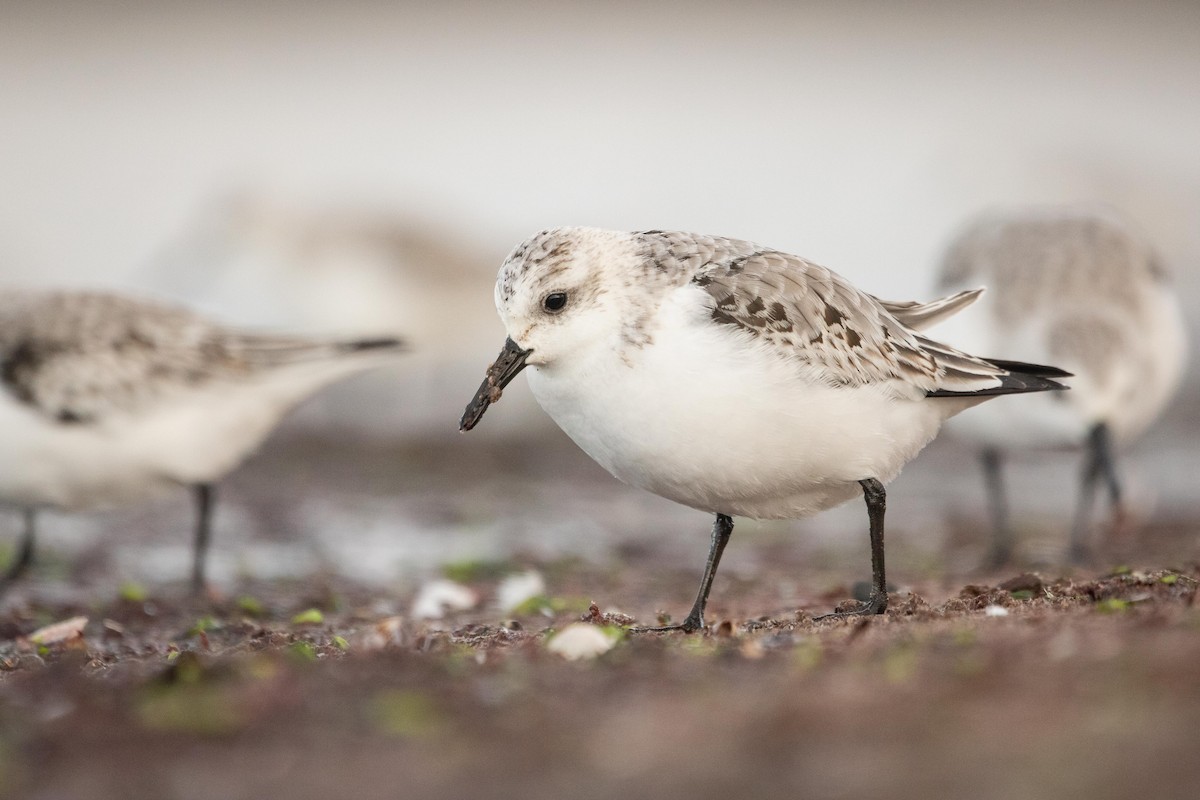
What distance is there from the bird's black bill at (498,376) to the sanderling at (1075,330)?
3.91 m

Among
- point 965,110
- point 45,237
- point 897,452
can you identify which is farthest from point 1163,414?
point 45,237

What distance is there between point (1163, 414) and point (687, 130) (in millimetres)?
12657

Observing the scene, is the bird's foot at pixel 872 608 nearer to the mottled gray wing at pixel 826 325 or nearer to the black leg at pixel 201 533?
the mottled gray wing at pixel 826 325

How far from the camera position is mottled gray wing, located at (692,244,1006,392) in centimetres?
466

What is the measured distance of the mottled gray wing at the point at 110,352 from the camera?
711 centimetres

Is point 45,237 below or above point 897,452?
below

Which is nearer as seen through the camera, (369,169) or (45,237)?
(45,237)

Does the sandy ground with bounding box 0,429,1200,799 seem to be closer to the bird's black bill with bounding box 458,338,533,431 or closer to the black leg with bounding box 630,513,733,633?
the black leg with bounding box 630,513,733,633

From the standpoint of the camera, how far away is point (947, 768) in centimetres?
274

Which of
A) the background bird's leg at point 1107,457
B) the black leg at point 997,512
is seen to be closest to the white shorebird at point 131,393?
the black leg at point 997,512

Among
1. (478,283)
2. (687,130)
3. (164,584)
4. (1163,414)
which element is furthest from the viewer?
(687,130)

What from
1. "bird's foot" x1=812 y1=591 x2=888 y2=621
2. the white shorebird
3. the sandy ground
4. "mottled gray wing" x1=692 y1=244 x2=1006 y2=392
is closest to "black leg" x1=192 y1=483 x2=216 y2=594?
the white shorebird

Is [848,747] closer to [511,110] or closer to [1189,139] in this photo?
[511,110]

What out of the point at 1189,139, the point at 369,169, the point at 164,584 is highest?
the point at 1189,139
